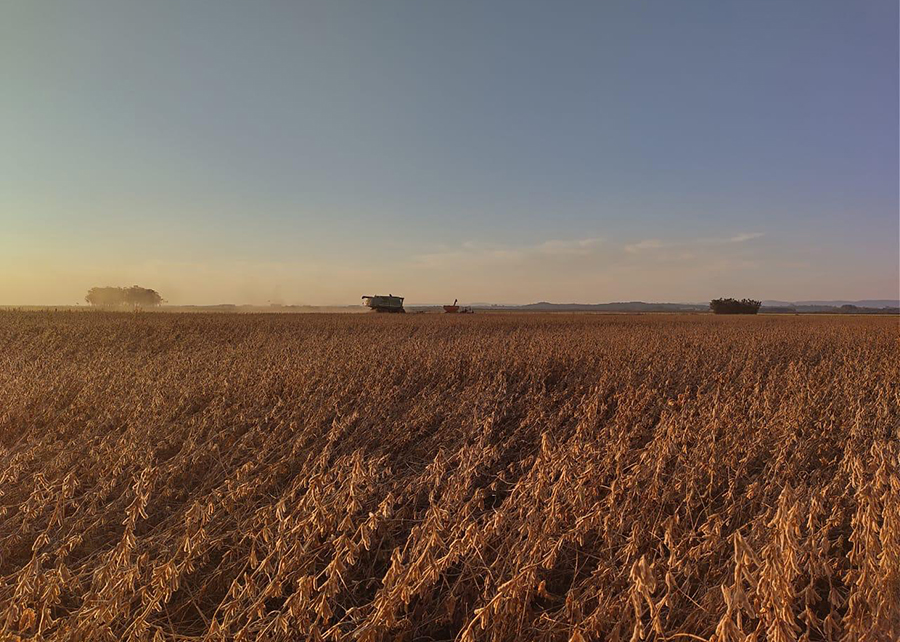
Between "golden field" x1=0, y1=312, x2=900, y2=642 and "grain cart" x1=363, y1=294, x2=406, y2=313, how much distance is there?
38.6 meters

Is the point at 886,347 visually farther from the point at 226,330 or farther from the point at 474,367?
the point at 226,330

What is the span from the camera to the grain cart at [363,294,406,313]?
47250mm

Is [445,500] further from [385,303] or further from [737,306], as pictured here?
[737,306]

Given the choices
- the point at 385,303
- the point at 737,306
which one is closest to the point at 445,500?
the point at 385,303

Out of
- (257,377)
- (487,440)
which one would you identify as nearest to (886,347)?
(487,440)

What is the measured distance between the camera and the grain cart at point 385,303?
1860 inches

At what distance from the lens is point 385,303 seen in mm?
47562

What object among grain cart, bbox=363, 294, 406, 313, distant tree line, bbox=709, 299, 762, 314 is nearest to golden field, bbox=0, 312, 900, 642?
grain cart, bbox=363, 294, 406, 313

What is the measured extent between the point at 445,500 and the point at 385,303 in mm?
45126

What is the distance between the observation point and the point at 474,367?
8094mm

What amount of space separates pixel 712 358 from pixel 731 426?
4.84 metres

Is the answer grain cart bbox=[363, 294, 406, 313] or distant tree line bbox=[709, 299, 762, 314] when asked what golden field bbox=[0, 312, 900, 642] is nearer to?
grain cart bbox=[363, 294, 406, 313]

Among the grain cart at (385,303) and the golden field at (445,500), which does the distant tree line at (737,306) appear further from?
the golden field at (445,500)

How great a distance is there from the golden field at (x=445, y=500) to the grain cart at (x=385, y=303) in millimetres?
38575
